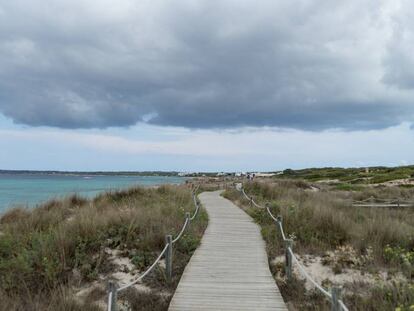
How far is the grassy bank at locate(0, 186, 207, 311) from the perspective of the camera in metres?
7.71

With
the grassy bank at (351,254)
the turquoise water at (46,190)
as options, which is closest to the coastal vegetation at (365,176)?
the turquoise water at (46,190)

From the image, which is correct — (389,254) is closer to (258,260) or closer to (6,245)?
(258,260)

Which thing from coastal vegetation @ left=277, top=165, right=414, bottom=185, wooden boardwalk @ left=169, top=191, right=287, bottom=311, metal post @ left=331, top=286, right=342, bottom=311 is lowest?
wooden boardwalk @ left=169, top=191, right=287, bottom=311

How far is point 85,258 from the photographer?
979cm

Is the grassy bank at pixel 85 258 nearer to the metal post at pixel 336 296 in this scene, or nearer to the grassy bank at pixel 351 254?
the grassy bank at pixel 351 254

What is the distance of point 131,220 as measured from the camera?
11.7 meters

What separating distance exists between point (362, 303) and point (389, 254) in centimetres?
347

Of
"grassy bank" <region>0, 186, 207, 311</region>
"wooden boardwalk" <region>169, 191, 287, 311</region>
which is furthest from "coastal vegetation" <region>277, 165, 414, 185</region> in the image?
"grassy bank" <region>0, 186, 207, 311</region>

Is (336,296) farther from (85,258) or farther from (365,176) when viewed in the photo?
(365,176)

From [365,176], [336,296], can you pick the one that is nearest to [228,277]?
[336,296]

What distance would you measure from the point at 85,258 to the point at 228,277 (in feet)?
11.4

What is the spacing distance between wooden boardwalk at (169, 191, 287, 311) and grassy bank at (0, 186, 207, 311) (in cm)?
39

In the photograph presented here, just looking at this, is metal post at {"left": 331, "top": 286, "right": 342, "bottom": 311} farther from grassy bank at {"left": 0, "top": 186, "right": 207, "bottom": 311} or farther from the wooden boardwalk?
grassy bank at {"left": 0, "top": 186, "right": 207, "bottom": 311}

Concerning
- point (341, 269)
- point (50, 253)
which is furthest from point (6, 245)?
point (341, 269)
